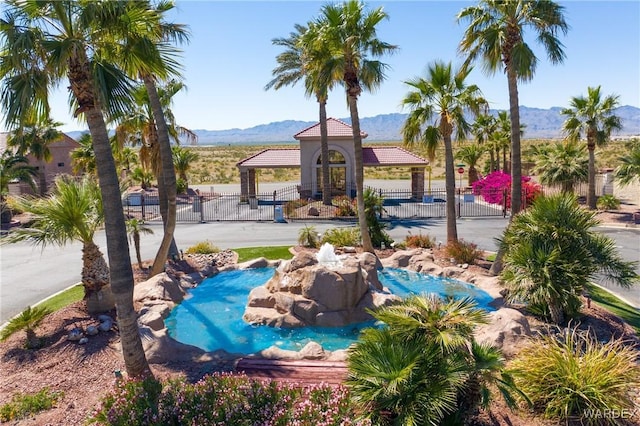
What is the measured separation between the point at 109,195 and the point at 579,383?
7.77 metres

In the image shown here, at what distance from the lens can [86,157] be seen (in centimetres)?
3105

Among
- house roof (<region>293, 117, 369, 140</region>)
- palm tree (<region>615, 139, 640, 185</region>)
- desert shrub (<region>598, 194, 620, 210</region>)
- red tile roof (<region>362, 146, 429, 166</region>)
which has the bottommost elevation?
desert shrub (<region>598, 194, 620, 210</region>)

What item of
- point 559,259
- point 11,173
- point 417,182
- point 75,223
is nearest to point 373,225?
point 559,259

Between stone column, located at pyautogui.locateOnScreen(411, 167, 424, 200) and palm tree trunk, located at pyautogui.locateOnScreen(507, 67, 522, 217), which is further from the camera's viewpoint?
stone column, located at pyautogui.locateOnScreen(411, 167, 424, 200)

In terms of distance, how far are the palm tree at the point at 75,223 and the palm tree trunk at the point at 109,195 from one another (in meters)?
3.80

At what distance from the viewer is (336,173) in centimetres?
Result: 3806

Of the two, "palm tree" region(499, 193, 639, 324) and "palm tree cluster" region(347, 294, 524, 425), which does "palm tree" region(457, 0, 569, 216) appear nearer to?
"palm tree" region(499, 193, 639, 324)

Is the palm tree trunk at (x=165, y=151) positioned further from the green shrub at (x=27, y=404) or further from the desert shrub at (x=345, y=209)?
the desert shrub at (x=345, y=209)

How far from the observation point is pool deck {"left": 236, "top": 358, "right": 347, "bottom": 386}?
8234 millimetres

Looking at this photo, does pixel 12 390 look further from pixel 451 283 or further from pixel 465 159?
pixel 465 159

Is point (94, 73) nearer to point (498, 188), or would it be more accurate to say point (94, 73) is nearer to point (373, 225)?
point (373, 225)

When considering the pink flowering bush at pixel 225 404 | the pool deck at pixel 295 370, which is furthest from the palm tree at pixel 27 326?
the pool deck at pixel 295 370

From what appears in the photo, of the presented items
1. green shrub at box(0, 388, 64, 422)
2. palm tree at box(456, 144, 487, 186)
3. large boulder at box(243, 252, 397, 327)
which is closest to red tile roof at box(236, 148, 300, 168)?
palm tree at box(456, 144, 487, 186)

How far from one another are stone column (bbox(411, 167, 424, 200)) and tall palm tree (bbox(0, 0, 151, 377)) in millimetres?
30274
